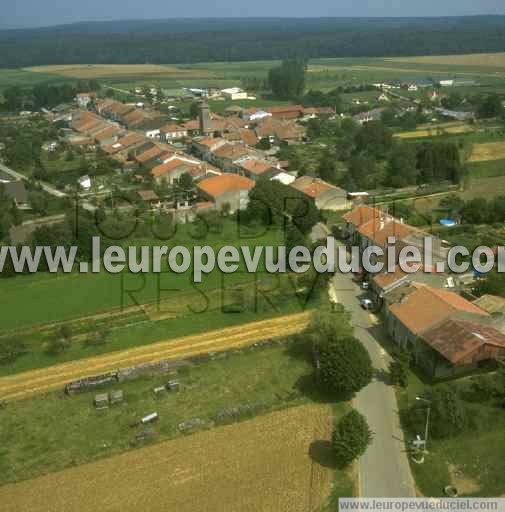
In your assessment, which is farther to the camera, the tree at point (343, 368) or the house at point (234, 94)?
the house at point (234, 94)

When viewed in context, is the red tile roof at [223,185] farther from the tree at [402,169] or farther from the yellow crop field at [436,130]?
the yellow crop field at [436,130]

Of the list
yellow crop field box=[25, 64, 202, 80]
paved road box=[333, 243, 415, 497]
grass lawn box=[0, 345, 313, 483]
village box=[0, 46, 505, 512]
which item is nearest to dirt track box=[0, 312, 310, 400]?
village box=[0, 46, 505, 512]

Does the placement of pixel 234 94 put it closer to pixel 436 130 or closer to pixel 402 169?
pixel 436 130

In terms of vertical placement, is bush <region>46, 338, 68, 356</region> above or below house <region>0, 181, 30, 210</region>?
below

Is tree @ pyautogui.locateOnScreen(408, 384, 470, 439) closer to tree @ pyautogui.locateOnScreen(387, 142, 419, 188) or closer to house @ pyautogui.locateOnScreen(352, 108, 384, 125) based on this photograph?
tree @ pyautogui.locateOnScreen(387, 142, 419, 188)

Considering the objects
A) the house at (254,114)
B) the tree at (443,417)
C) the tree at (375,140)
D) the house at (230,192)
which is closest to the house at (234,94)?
the house at (254,114)
